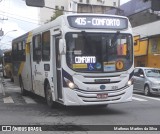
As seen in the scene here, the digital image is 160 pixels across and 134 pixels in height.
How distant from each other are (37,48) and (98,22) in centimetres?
380

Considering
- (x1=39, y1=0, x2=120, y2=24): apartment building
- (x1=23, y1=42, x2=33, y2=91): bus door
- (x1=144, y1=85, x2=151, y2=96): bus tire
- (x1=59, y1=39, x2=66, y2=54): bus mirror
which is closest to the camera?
(x1=59, y1=39, x2=66, y2=54): bus mirror

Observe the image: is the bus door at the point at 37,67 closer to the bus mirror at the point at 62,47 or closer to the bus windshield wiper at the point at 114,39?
the bus mirror at the point at 62,47

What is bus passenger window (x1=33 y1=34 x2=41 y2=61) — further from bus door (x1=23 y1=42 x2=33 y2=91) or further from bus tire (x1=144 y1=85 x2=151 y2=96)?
bus tire (x1=144 y1=85 x2=151 y2=96)

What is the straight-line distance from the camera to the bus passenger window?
53.9 ft

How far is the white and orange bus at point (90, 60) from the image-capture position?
13.3 m

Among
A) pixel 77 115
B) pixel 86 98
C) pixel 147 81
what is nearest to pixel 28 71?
pixel 77 115

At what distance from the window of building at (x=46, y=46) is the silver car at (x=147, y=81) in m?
8.70

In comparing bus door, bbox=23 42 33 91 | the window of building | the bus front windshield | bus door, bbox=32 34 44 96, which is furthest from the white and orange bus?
bus door, bbox=23 42 33 91

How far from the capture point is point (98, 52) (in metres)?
13.6

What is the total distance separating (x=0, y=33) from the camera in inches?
2000

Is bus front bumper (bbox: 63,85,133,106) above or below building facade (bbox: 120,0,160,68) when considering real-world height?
below

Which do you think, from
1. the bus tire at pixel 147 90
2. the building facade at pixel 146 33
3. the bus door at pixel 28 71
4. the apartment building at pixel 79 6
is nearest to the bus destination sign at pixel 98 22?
the bus door at pixel 28 71

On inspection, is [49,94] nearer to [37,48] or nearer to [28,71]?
[37,48]

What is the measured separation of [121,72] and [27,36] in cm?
661
